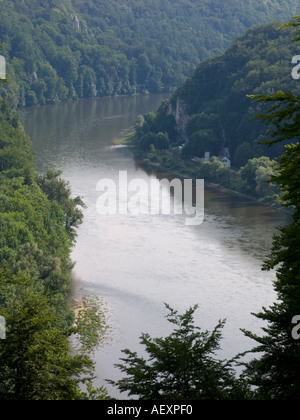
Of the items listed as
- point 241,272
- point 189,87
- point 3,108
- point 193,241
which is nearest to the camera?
point 241,272

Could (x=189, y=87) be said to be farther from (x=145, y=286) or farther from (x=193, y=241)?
(x=145, y=286)

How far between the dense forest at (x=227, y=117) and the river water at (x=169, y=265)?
741 centimetres

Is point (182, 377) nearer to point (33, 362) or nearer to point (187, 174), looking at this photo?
point (33, 362)

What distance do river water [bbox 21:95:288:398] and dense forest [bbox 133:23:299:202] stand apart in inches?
292

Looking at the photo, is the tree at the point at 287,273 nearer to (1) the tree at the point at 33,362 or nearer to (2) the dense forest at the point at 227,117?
(1) the tree at the point at 33,362

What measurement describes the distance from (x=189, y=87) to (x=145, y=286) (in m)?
80.8

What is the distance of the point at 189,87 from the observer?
472 feet

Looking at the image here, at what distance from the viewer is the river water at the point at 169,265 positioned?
197ft

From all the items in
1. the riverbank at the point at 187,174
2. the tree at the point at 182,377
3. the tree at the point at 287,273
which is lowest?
the riverbank at the point at 187,174

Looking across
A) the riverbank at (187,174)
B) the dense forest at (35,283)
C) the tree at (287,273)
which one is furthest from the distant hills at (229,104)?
the tree at (287,273)

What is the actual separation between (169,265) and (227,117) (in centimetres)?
5992

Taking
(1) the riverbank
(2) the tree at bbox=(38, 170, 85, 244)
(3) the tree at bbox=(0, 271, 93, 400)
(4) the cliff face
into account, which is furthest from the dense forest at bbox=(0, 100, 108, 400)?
(4) the cliff face
